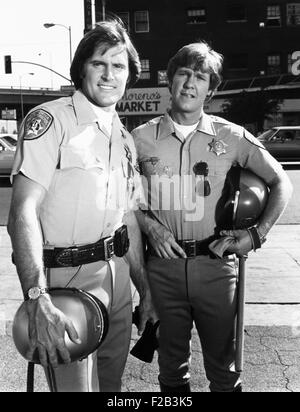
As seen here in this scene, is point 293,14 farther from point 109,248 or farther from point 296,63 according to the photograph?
point 109,248

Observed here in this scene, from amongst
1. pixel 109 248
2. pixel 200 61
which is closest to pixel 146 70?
pixel 200 61

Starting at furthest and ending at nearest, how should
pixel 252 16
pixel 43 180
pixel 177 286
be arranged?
pixel 252 16 < pixel 177 286 < pixel 43 180

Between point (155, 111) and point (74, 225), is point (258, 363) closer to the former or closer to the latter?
point (74, 225)

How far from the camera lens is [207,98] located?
299 cm

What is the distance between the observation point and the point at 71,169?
2.18m

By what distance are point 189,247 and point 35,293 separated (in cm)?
110

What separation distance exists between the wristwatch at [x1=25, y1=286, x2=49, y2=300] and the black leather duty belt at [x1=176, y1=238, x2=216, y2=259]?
1057 mm

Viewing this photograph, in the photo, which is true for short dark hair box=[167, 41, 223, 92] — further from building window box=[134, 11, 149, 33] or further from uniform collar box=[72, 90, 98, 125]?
building window box=[134, 11, 149, 33]

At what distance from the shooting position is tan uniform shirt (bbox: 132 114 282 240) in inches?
111

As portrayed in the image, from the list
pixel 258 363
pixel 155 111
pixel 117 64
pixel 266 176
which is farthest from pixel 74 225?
pixel 155 111

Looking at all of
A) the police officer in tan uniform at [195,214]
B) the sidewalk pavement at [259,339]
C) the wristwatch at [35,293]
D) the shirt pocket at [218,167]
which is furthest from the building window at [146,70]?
the wristwatch at [35,293]

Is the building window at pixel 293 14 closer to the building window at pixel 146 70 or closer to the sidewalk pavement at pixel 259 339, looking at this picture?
the building window at pixel 146 70

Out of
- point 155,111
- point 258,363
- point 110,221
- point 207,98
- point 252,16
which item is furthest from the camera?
point 252,16

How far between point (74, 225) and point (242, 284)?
108 cm
